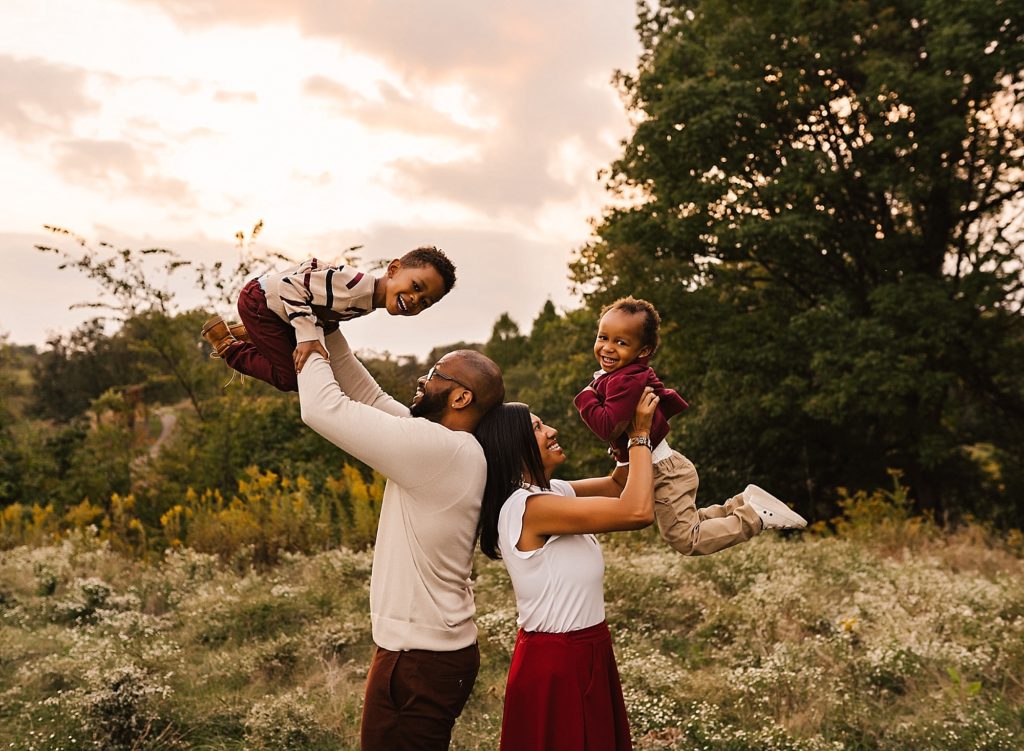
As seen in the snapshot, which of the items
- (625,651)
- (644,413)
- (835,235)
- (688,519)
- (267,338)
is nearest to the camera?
(267,338)

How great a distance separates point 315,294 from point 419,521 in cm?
74

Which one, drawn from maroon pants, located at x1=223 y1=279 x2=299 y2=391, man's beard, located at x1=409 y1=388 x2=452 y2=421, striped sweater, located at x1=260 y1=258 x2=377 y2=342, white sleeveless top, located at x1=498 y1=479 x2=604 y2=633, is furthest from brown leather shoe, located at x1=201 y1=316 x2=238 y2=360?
white sleeveless top, located at x1=498 y1=479 x2=604 y2=633

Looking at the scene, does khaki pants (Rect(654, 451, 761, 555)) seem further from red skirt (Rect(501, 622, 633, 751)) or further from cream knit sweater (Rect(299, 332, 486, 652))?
cream knit sweater (Rect(299, 332, 486, 652))

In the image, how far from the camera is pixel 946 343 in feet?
46.2

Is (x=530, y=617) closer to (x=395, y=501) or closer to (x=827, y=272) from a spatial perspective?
(x=395, y=501)

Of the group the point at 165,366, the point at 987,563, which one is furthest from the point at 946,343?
the point at 165,366

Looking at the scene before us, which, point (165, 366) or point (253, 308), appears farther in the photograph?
point (165, 366)

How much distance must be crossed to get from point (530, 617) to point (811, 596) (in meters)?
4.58

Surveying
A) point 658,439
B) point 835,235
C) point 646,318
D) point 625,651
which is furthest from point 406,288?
point 835,235

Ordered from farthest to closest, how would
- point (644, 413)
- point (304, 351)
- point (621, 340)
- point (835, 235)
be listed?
point (835, 235) < point (621, 340) < point (644, 413) < point (304, 351)

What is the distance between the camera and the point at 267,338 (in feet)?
8.50

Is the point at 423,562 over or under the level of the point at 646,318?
under

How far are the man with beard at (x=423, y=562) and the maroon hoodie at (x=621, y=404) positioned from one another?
48cm

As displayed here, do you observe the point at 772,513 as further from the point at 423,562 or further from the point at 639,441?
the point at 423,562
